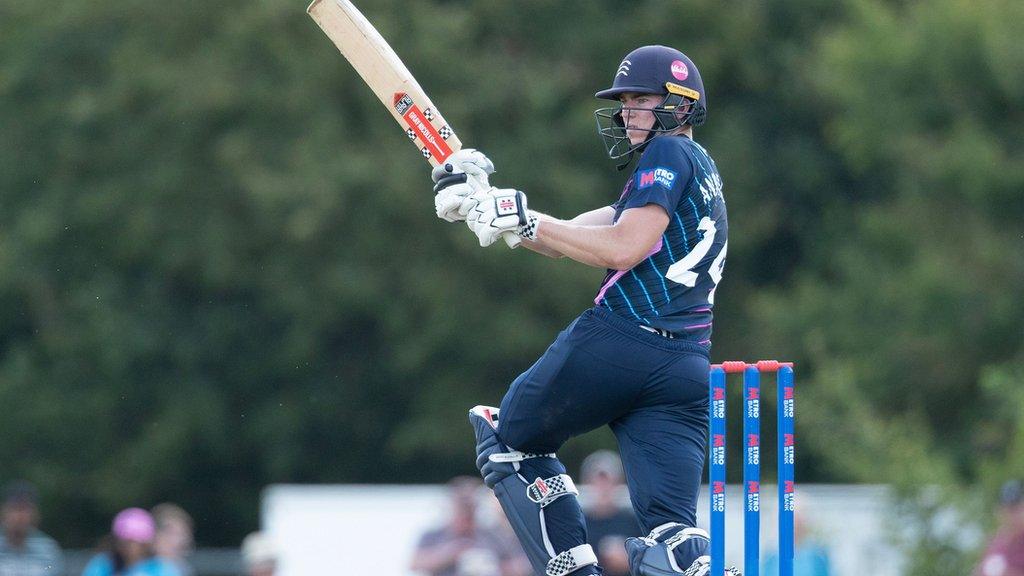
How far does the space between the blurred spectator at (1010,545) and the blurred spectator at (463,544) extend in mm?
3072

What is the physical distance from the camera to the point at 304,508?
13.8 meters

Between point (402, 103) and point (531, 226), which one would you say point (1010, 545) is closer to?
point (531, 226)

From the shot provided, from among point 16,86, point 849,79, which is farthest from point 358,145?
point 849,79

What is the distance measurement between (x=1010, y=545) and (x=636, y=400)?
13.4 feet

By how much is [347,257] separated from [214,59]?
342 cm

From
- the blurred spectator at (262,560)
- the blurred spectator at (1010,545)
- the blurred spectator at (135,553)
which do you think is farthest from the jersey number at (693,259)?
the blurred spectator at (135,553)

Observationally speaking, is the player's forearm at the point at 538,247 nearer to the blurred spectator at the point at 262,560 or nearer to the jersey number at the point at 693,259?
the jersey number at the point at 693,259

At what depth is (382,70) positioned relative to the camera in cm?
702

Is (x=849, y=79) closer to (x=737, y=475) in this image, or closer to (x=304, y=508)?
(x=737, y=475)

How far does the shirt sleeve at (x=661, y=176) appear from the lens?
6.34m

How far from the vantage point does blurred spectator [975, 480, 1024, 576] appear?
971 cm

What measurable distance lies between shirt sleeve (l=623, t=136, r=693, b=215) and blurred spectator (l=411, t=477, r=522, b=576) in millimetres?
5226

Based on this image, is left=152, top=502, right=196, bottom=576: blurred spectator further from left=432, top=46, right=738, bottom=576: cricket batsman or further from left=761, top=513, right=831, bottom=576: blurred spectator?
left=432, top=46, right=738, bottom=576: cricket batsman

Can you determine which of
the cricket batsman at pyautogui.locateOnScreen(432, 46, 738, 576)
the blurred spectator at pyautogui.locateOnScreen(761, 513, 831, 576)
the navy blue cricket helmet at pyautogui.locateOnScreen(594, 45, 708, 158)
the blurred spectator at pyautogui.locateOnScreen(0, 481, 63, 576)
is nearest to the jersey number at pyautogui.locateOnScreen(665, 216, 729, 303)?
the cricket batsman at pyautogui.locateOnScreen(432, 46, 738, 576)
